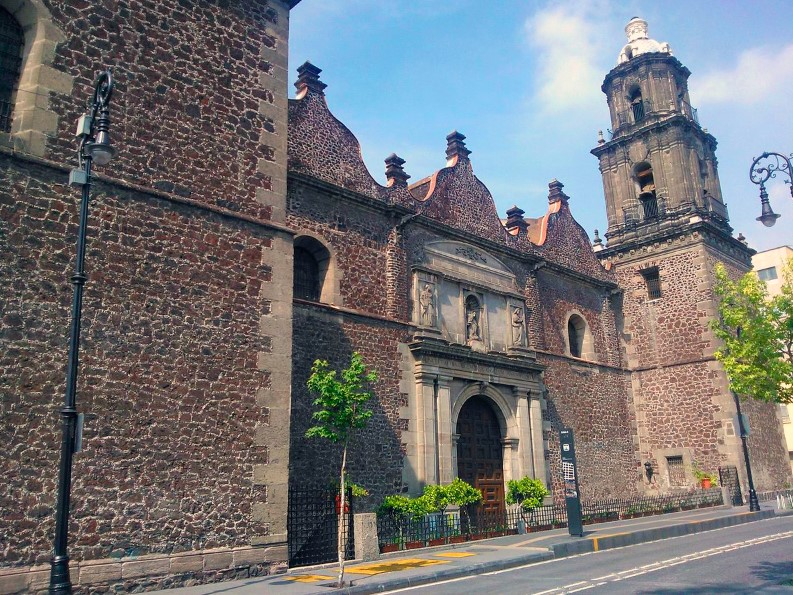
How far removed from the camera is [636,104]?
30.5 meters

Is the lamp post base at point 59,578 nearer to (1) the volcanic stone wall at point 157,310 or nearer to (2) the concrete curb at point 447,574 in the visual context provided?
(1) the volcanic stone wall at point 157,310

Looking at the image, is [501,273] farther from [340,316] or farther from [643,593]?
[643,593]

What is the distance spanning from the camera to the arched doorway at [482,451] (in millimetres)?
19797

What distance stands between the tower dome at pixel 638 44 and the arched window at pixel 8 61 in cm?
2622

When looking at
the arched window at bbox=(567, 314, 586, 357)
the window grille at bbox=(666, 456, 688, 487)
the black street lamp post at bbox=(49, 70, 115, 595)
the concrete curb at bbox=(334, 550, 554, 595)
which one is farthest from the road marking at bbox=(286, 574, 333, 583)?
the window grille at bbox=(666, 456, 688, 487)

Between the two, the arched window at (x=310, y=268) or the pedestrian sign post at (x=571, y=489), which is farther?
the arched window at (x=310, y=268)

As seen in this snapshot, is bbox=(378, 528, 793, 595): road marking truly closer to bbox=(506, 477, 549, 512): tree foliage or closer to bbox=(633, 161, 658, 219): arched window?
bbox=(506, 477, 549, 512): tree foliage

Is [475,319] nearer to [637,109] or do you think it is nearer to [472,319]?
[472,319]

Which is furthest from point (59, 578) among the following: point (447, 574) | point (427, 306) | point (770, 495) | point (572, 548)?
point (770, 495)

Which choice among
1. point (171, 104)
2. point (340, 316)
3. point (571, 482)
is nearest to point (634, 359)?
point (571, 482)

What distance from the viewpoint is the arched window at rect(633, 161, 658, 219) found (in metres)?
29.4

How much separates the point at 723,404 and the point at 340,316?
51.1 feet

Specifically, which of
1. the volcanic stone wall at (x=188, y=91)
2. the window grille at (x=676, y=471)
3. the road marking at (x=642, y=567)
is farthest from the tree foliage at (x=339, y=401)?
the window grille at (x=676, y=471)

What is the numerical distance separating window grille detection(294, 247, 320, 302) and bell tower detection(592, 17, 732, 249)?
16237mm
